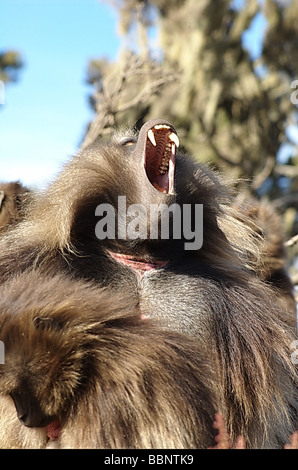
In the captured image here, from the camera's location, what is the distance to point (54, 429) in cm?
231

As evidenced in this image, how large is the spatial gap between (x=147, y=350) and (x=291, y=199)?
11335 millimetres

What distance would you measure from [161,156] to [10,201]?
148 cm

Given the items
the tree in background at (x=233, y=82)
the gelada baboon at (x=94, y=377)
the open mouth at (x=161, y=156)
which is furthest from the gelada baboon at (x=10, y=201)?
the tree in background at (x=233, y=82)

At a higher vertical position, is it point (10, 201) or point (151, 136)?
point (151, 136)

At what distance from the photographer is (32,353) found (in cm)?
216

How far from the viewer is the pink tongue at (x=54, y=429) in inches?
90.3

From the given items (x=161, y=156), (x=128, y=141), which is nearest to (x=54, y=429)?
(x=161, y=156)

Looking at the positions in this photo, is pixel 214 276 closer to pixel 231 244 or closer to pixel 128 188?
pixel 231 244

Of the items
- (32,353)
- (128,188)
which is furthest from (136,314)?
(128,188)

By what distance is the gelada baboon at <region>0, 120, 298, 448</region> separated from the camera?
260 cm

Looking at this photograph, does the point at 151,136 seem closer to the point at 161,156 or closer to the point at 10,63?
the point at 161,156

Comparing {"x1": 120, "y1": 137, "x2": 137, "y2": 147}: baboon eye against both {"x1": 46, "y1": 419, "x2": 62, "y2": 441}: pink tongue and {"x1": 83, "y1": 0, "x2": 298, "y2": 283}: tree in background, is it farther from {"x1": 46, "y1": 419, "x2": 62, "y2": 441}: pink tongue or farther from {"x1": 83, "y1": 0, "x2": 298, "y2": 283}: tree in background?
{"x1": 83, "y1": 0, "x2": 298, "y2": 283}: tree in background

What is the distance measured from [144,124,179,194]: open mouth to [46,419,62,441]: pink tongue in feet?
3.67

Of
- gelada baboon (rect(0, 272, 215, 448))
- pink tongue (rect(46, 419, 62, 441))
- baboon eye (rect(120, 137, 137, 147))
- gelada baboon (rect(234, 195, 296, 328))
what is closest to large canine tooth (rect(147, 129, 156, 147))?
baboon eye (rect(120, 137, 137, 147))
